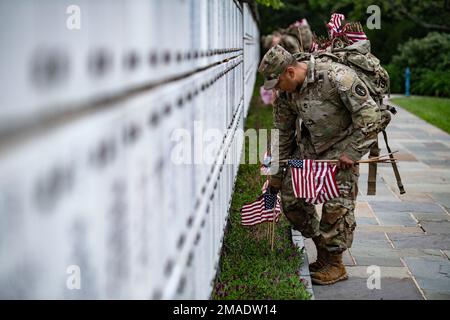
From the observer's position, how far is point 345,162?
4918 mm

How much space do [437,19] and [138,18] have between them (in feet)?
97.0

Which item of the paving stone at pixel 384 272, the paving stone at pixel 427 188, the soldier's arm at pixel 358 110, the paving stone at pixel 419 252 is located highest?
the soldier's arm at pixel 358 110

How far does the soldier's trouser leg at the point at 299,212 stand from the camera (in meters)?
5.43

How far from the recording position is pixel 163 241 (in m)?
2.48

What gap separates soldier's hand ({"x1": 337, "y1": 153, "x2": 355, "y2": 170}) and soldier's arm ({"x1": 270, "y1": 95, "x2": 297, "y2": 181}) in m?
0.63

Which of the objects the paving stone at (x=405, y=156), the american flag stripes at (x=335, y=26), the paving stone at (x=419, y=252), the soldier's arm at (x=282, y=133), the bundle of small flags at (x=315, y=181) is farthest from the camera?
the paving stone at (x=405, y=156)

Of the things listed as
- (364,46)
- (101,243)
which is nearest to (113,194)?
(101,243)

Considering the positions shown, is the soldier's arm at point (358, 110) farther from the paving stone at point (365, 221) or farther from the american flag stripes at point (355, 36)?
the paving stone at point (365, 221)

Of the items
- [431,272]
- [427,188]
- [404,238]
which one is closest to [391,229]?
[404,238]

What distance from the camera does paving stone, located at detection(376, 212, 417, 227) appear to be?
23.6ft

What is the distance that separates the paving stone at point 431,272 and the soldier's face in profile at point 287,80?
1826mm

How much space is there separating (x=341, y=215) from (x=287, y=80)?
1.08 metres

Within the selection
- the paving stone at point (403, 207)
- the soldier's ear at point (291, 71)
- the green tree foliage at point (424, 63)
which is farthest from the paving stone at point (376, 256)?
the green tree foliage at point (424, 63)

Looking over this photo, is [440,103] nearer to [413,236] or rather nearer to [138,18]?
[413,236]
